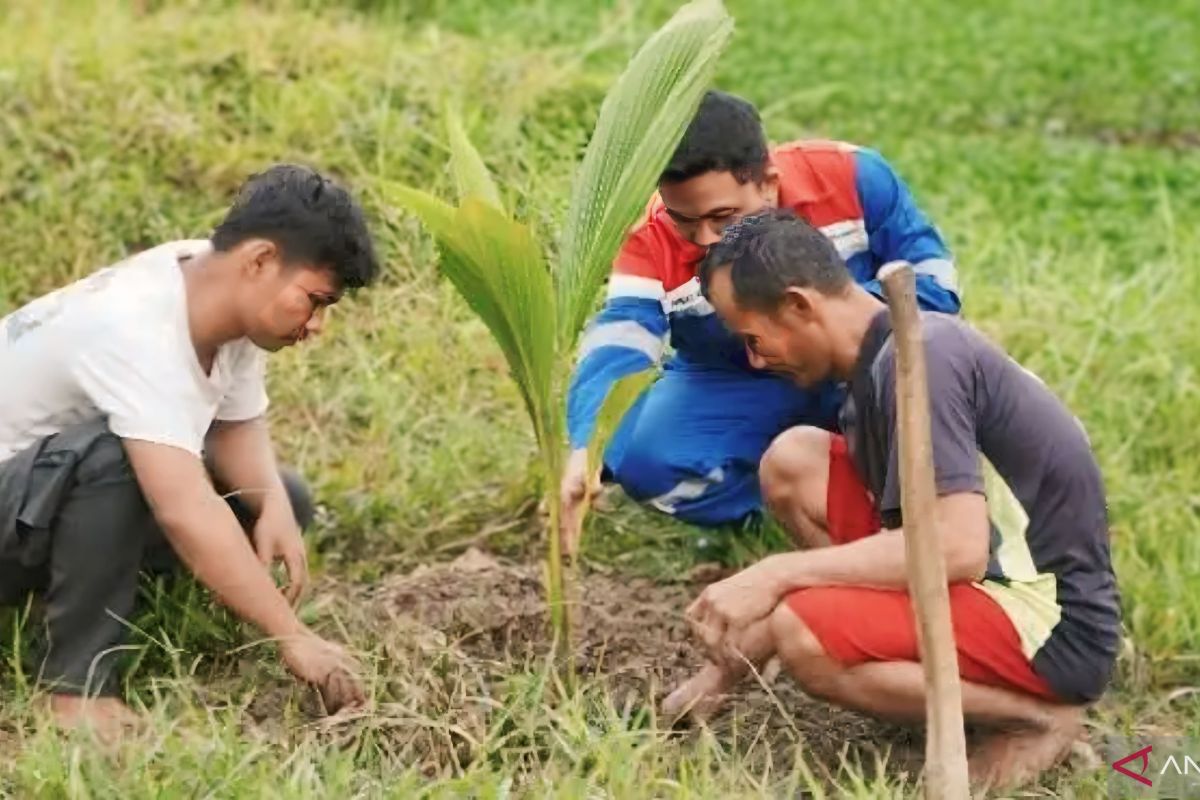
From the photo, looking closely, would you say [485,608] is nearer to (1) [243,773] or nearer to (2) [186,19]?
(1) [243,773]

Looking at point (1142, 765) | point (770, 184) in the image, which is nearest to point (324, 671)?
point (770, 184)

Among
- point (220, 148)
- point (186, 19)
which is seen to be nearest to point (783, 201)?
point (220, 148)

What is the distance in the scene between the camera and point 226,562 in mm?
2992

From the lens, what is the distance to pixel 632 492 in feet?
12.8

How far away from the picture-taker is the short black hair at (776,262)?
2.87 metres

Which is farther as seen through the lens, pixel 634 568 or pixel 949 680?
pixel 634 568

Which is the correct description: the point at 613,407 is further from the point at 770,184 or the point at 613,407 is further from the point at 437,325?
the point at 437,325

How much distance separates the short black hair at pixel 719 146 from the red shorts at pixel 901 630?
0.77 meters

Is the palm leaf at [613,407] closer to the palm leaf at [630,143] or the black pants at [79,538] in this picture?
the palm leaf at [630,143]

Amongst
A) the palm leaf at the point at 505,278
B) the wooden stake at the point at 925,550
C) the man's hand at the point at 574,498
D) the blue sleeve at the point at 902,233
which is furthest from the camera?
the blue sleeve at the point at 902,233

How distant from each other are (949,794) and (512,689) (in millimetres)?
761

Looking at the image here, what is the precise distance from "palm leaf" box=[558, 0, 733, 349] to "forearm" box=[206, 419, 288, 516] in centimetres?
71

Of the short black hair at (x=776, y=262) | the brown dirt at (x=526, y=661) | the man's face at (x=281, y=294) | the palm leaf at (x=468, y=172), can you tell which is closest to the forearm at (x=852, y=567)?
the brown dirt at (x=526, y=661)

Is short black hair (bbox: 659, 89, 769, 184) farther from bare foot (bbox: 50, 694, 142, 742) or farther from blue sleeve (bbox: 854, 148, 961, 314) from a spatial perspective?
bare foot (bbox: 50, 694, 142, 742)
